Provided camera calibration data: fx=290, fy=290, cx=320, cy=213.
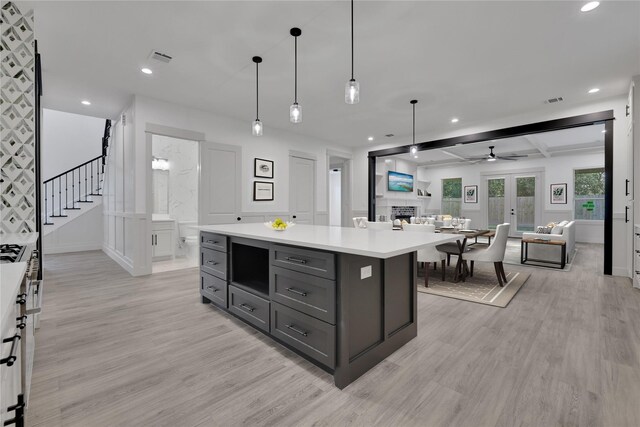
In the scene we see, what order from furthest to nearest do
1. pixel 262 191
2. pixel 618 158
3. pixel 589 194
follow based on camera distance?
pixel 589 194 → pixel 262 191 → pixel 618 158

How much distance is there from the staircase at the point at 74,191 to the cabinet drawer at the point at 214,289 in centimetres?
554

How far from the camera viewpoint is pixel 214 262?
3000mm

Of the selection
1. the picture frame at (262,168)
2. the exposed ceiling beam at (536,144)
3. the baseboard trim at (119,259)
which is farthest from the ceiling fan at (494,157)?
the baseboard trim at (119,259)

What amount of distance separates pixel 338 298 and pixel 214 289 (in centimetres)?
176

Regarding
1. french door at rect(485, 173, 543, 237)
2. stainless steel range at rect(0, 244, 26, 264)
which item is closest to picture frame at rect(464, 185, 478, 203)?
french door at rect(485, 173, 543, 237)

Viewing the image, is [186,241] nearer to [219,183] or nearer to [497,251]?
→ [219,183]

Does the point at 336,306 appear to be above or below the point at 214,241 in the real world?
below

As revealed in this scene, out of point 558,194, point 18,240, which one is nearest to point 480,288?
point 18,240

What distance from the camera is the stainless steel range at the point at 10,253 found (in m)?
1.47

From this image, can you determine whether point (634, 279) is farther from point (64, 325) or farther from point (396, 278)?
point (64, 325)

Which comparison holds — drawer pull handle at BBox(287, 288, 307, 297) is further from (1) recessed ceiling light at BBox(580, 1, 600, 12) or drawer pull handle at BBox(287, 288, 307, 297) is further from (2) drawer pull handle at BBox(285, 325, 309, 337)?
(1) recessed ceiling light at BBox(580, 1, 600, 12)

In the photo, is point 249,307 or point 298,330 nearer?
point 298,330

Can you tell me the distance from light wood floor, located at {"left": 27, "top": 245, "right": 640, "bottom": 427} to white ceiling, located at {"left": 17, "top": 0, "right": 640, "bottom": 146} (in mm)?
2741

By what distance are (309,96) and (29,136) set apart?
128 inches
